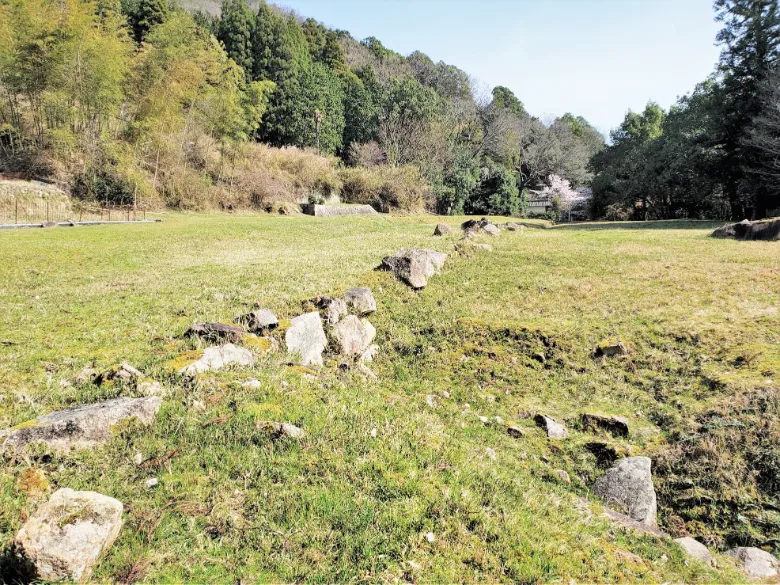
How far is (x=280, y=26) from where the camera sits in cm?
4425

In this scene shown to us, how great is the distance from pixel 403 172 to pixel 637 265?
95.1 ft

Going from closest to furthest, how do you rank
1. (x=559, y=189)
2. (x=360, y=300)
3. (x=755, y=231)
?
(x=360, y=300)
(x=755, y=231)
(x=559, y=189)

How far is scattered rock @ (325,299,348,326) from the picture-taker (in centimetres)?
641

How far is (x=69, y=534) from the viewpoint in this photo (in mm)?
2176

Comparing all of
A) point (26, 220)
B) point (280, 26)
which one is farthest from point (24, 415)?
point (280, 26)

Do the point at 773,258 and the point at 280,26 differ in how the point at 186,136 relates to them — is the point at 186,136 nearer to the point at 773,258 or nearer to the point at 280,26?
the point at 280,26

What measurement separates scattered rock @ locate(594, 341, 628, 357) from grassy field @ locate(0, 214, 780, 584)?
138 millimetres

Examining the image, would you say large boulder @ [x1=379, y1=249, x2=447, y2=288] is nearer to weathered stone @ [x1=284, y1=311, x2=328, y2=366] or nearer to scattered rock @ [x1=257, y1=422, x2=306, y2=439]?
weathered stone @ [x1=284, y1=311, x2=328, y2=366]

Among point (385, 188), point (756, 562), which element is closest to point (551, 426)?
point (756, 562)

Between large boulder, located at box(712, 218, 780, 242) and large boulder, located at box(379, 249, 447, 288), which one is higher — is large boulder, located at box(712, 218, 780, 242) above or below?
above

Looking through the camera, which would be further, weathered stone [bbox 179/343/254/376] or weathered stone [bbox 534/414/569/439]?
weathered stone [bbox 534/414/569/439]

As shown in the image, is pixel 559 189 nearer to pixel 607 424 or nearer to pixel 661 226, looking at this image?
pixel 661 226

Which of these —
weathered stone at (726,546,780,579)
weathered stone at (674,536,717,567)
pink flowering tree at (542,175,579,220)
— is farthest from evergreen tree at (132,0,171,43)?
weathered stone at (726,546,780,579)

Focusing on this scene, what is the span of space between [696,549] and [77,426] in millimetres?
4273
